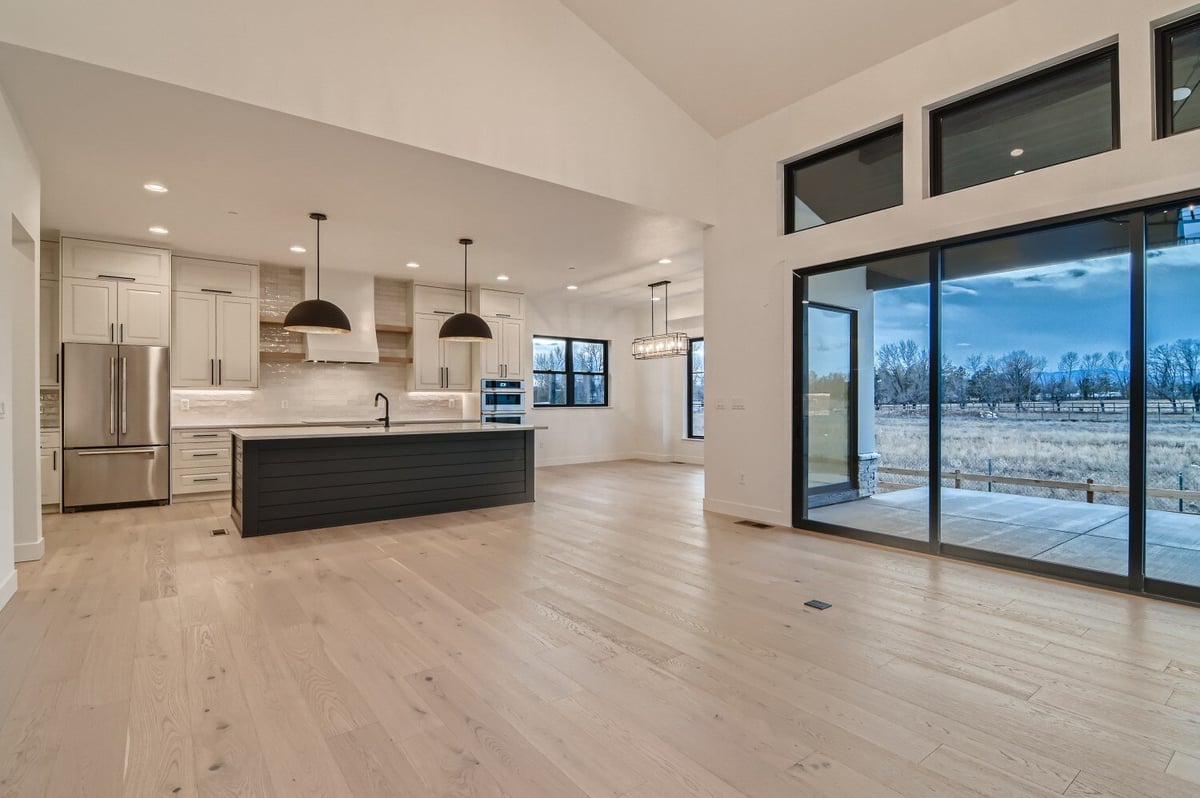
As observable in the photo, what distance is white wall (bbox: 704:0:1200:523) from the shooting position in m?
3.36

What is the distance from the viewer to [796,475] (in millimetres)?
5141

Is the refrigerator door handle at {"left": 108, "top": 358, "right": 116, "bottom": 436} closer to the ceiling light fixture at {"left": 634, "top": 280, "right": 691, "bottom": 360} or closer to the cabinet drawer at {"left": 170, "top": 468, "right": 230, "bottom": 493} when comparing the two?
the cabinet drawer at {"left": 170, "top": 468, "right": 230, "bottom": 493}

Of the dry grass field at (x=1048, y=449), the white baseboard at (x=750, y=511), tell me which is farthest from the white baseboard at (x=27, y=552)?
the dry grass field at (x=1048, y=449)

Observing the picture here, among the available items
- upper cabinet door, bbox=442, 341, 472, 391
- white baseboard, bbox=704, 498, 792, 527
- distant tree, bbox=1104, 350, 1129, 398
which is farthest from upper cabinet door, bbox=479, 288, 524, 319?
distant tree, bbox=1104, 350, 1129, 398

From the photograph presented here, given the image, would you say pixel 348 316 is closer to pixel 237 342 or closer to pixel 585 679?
pixel 237 342

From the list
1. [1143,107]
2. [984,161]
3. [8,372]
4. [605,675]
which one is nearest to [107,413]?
[8,372]

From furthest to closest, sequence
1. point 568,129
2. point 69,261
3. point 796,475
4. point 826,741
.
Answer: point 69,261, point 796,475, point 568,129, point 826,741

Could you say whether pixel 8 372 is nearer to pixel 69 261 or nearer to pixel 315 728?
pixel 315 728

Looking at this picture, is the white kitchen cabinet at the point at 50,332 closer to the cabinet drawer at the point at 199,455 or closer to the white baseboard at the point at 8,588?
the cabinet drawer at the point at 199,455

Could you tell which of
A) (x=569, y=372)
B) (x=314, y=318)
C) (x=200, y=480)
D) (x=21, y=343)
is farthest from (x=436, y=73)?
(x=569, y=372)

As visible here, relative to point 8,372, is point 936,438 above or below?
below

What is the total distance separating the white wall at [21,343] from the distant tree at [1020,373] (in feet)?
20.5

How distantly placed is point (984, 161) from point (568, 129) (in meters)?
3.09

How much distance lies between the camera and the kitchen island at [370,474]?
4.92 m
